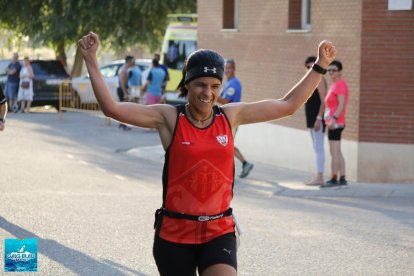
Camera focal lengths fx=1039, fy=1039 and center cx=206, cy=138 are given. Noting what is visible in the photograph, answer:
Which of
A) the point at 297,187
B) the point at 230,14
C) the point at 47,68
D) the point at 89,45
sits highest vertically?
the point at 230,14

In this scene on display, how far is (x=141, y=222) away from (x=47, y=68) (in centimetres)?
2246

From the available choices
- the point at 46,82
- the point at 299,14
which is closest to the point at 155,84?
the point at 299,14

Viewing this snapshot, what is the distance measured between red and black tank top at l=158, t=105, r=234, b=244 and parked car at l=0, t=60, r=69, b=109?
90.5ft

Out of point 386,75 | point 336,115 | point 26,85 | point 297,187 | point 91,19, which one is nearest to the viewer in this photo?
point 336,115

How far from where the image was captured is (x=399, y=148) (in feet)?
51.6

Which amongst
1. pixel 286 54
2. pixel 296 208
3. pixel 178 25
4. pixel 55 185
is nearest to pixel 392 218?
pixel 296 208

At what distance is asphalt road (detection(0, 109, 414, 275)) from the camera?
30.5 feet

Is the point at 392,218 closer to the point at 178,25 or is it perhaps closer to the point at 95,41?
the point at 95,41

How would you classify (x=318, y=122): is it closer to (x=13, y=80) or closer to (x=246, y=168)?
(x=246, y=168)

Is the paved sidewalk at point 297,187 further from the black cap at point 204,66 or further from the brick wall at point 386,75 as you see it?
the black cap at point 204,66

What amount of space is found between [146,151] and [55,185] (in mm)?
5674

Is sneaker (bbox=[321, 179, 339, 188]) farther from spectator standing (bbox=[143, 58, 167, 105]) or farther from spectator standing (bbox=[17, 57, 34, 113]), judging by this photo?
spectator standing (bbox=[17, 57, 34, 113])

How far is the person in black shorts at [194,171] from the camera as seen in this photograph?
17.4 ft

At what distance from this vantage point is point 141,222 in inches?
459
